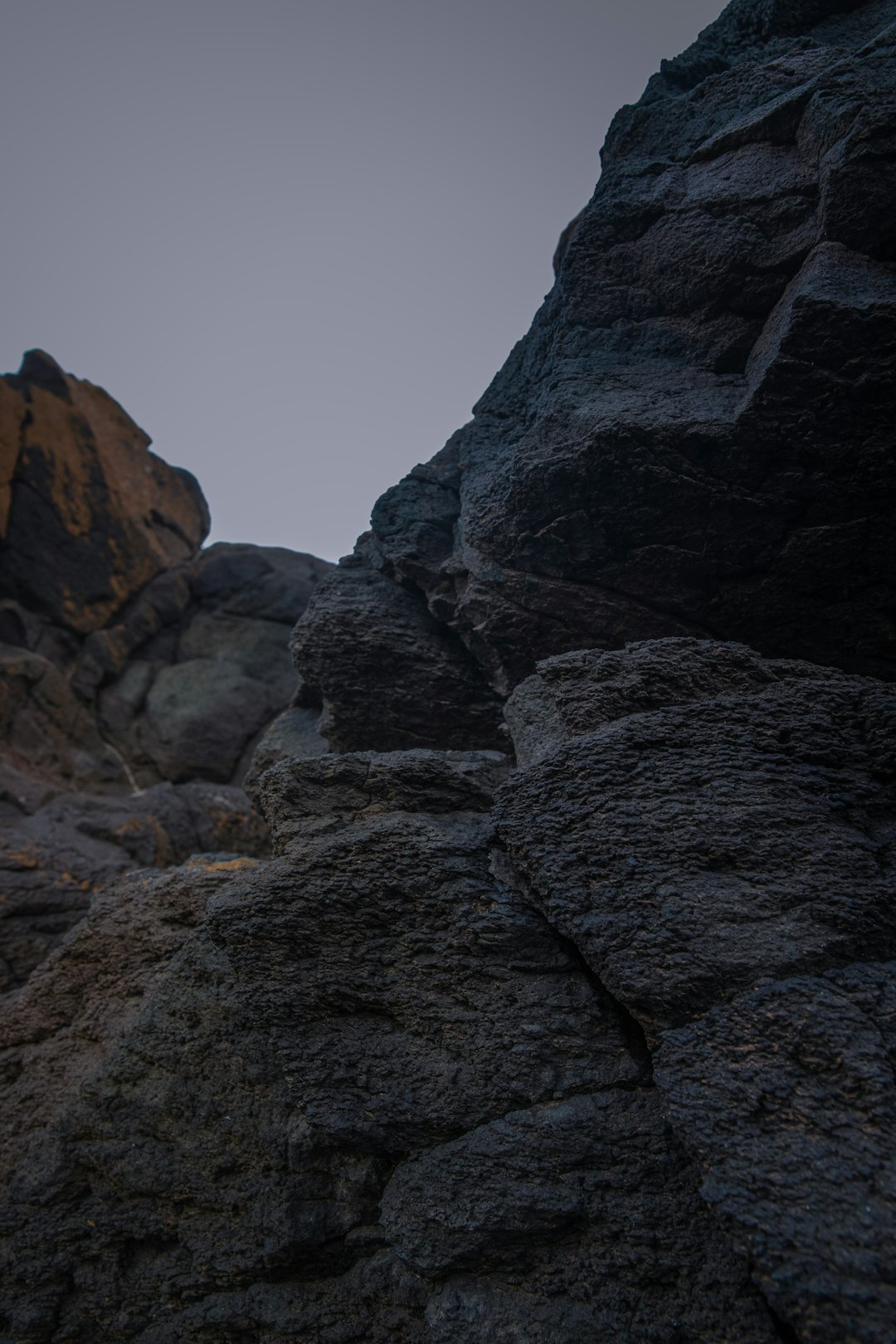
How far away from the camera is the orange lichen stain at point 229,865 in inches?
216

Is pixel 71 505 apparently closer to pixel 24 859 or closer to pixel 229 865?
pixel 24 859

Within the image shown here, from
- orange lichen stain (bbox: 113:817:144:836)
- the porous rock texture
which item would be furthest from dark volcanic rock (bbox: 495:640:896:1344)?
the porous rock texture

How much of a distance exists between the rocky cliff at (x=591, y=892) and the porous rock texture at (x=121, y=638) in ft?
19.5

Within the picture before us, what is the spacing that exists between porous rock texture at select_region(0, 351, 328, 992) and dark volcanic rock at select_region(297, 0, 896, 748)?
291 inches

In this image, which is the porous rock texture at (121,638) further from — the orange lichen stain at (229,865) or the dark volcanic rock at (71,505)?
the orange lichen stain at (229,865)

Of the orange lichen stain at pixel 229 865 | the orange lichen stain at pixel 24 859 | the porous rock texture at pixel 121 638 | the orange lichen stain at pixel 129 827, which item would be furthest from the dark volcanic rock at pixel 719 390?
the porous rock texture at pixel 121 638

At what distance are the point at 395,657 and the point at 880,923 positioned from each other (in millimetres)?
4476

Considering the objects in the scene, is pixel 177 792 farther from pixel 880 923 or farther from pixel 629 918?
pixel 880 923

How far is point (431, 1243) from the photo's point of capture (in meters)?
3.20

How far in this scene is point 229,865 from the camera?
564 centimetres

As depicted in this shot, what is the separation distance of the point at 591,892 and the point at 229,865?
342 centimetres

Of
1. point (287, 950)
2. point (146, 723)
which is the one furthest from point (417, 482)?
point (146, 723)

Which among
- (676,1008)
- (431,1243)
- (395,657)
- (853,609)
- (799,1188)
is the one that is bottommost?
(431,1243)

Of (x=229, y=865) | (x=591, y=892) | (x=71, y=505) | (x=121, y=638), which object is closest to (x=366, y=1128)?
(x=591, y=892)
